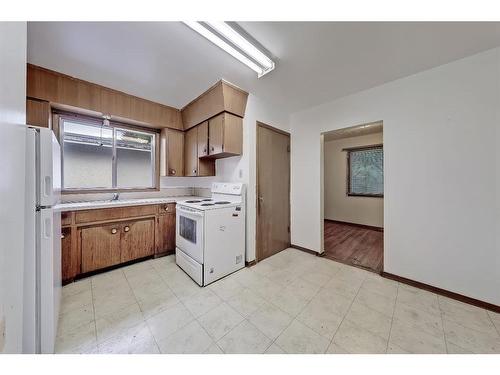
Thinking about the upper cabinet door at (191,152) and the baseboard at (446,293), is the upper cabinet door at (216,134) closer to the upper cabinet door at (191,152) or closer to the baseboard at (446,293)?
the upper cabinet door at (191,152)

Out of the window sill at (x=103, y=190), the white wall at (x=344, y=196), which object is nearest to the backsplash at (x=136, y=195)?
the window sill at (x=103, y=190)

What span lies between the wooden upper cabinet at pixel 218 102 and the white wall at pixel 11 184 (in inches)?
60.9

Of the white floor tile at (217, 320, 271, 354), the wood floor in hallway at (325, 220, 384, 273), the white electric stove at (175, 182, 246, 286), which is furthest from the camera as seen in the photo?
the wood floor in hallway at (325, 220, 384, 273)

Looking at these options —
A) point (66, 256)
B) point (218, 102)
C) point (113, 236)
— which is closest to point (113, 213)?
point (113, 236)

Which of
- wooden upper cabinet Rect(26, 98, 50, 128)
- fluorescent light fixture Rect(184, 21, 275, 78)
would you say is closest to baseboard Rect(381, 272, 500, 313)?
fluorescent light fixture Rect(184, 21, 275, 78)

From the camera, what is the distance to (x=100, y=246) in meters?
2.12

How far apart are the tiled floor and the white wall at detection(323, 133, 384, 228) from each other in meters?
2.61

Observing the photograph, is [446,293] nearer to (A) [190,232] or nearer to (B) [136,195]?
(A) [190,232]

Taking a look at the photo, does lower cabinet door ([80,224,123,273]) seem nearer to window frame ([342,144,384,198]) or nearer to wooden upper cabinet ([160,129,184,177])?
wooden upper cabinet ([160,129,184,177])

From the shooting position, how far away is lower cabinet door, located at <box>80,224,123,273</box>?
2031mm

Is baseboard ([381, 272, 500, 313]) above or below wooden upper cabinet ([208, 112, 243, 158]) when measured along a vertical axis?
below

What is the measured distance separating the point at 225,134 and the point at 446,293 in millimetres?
2920

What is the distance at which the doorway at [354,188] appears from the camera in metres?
3.71
